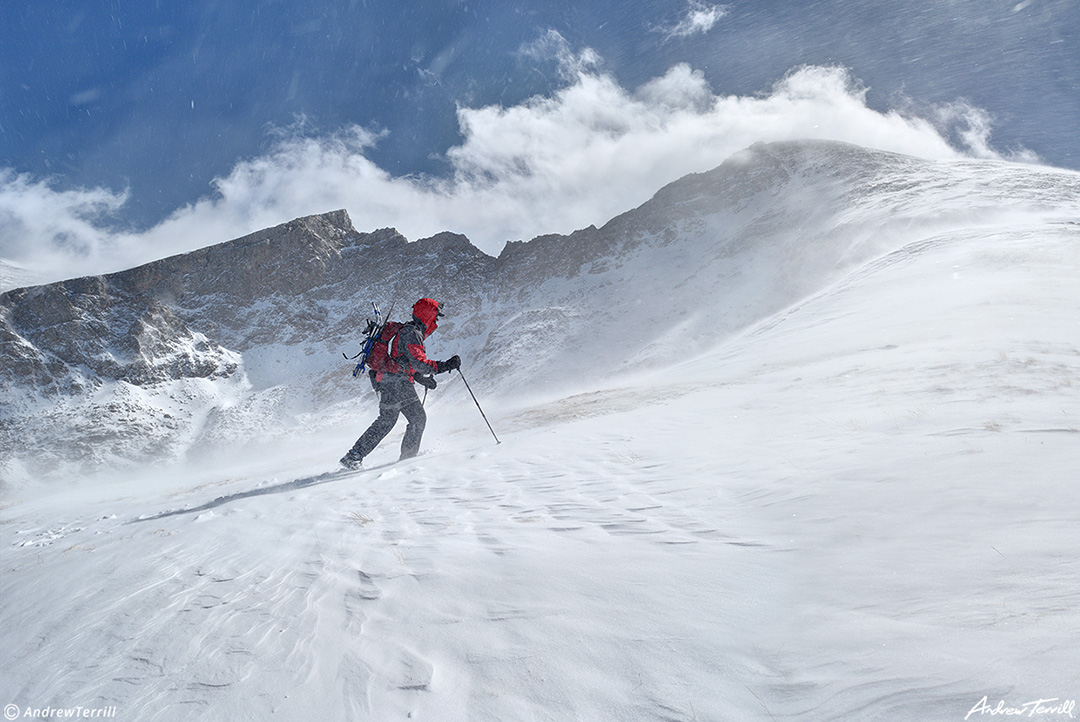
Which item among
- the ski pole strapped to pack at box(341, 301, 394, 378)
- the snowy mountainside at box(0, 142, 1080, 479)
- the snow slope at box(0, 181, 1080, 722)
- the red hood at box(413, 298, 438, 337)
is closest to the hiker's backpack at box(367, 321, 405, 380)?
the ski pole strapped to pack at box(341, 301, 394, 378)

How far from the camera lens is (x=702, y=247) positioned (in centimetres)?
5194

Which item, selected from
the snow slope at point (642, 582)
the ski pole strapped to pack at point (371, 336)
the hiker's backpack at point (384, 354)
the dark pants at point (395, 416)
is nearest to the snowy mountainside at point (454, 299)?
the ski pole strapped to pack at point (371, 336)

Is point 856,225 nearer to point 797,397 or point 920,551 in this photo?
point 797,397

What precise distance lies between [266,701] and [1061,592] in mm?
2804

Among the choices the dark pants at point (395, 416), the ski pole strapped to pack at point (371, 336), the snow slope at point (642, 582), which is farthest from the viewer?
the ski pole strapped to pack at point (371, 336)

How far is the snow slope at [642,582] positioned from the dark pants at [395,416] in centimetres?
194

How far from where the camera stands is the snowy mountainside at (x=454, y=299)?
37.2m

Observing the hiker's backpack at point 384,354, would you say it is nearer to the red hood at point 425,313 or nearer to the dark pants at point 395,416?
the dark pants at point 395,416

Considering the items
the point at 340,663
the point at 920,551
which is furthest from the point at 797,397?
the point at 340,663

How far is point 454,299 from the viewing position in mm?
62594

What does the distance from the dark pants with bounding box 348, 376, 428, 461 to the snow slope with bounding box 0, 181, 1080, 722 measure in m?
1.94

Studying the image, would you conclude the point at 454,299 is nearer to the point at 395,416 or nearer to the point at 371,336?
the point at 371,336

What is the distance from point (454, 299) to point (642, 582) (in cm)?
6179

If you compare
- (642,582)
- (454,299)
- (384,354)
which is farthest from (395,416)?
(454,299)
